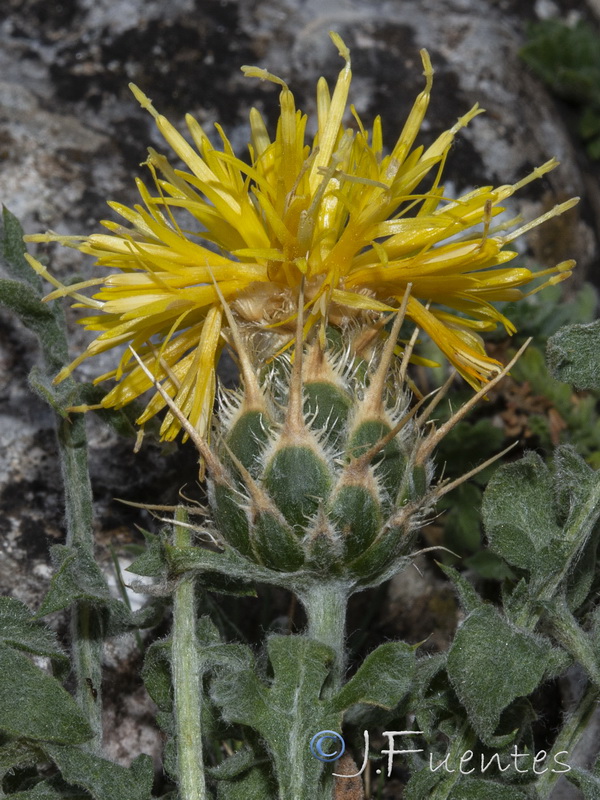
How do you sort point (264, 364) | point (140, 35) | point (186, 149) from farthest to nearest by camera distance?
point (140, 35), point (186, 149), point (264, 364)

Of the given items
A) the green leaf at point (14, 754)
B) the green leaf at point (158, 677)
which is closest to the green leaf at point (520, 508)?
the green leaf at point (158, 677)

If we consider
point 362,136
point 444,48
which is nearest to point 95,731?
point 362,136

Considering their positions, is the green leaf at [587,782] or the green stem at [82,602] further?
the green stem at [82,602]

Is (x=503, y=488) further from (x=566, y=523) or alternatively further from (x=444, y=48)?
(x=444, y=48)

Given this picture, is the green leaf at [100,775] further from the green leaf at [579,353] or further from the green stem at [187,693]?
the green leaf at [579,353]

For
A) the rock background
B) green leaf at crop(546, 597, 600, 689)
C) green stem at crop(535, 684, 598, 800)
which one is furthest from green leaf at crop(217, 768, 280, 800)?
the rock background

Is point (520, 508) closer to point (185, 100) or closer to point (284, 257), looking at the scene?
point (284, 257)
